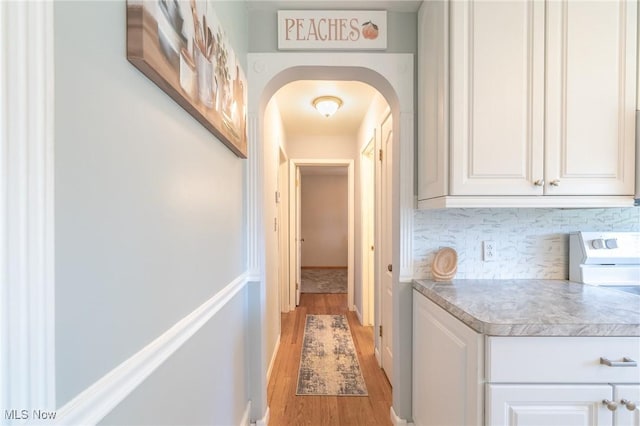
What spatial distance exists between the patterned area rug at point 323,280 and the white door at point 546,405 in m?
3.82

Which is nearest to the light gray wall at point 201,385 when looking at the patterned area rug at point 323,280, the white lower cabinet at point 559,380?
the white lower cabinet at point 559,380

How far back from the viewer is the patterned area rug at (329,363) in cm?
202

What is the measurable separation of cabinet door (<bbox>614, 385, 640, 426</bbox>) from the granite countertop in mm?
187

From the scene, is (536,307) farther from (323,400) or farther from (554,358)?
(323,400)

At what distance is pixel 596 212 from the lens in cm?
159

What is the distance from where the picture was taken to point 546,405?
947 mm

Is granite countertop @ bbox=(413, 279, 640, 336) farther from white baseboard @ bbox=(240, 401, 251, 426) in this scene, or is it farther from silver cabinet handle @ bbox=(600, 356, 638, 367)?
white baseboard @ bbox=(240, 401, 251, 426)

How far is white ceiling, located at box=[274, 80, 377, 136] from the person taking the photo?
7.78 ft

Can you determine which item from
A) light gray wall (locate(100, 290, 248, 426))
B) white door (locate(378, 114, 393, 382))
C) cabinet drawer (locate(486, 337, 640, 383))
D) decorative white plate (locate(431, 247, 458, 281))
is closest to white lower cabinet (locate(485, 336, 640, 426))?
cabinet drawer (locate(486, 337, 640, 383))

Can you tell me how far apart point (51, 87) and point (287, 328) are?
3090 mm

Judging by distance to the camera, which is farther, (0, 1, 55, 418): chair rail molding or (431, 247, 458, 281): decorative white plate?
(431, 247, 458, 281): decorative white plate

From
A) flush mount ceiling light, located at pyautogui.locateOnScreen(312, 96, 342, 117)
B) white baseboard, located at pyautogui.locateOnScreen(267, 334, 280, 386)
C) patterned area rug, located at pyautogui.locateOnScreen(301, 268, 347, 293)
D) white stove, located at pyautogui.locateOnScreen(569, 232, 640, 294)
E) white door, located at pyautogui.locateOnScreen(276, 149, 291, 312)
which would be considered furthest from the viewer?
patterned area rug, located at pyautogui.locateOnScreen(301, 268, 347, 293)

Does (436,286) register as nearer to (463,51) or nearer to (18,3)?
(463,51)

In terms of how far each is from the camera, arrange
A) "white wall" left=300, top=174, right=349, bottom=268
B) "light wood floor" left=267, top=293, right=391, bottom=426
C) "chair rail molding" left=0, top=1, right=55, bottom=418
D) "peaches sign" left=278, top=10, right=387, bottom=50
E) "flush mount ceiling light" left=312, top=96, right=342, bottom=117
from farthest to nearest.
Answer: "white wall" left=300, top=174, right=349, bottom=268
"flush mount ceiling light" left=312, top=96, right=342, bottom=117
"light wood floor" left=267, top=293, right=391, bottom=426
"peaches sign" left=278, top=10, right=387, bottom=50
"chair rail molding" left=0, top=1, right=55, bottom=418
